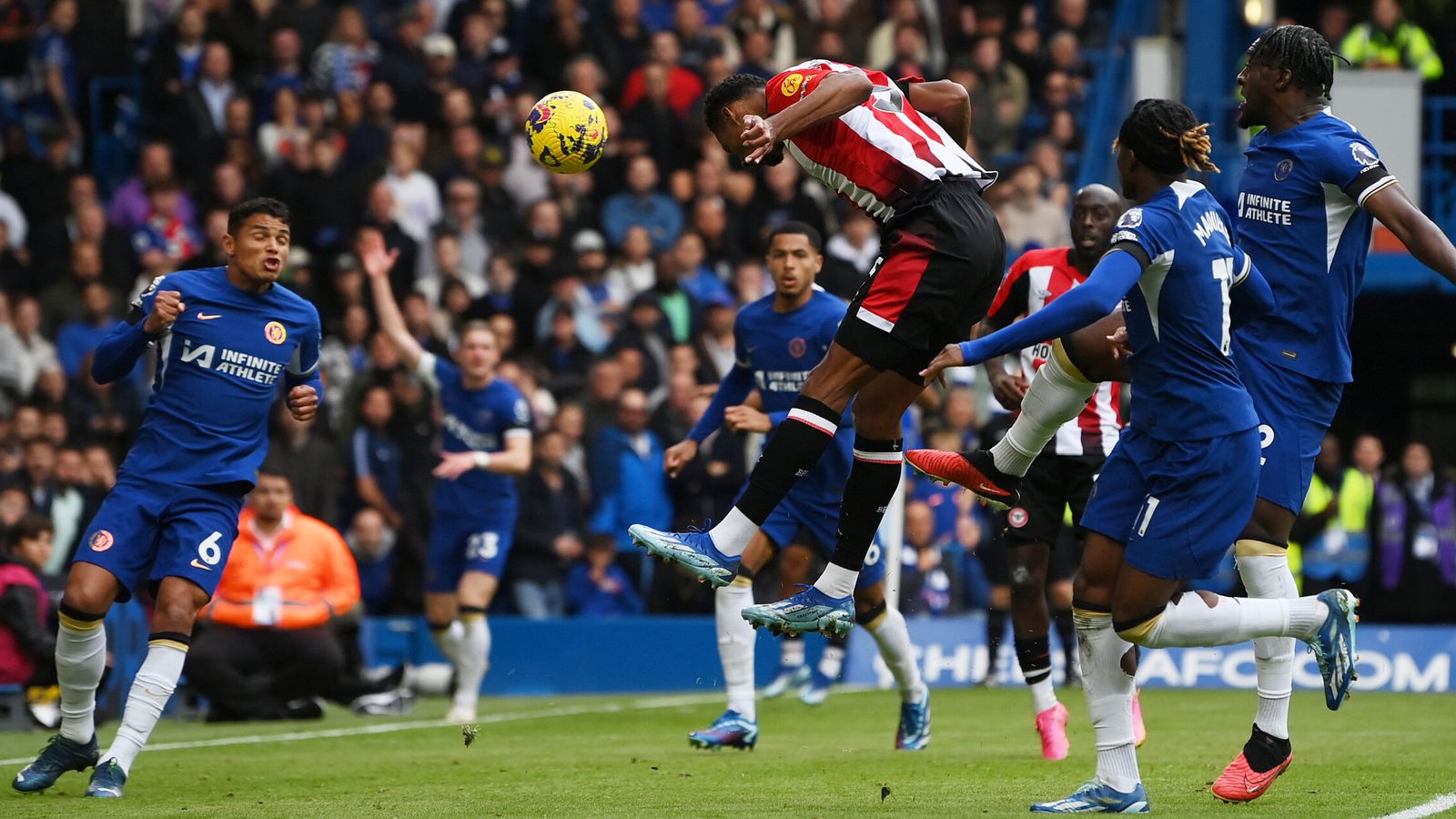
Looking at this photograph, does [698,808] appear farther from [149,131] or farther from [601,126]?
[149,131]

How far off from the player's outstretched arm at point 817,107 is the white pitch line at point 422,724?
5.73 meters

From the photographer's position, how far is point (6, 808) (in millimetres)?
8211

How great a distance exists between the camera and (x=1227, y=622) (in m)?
7.34

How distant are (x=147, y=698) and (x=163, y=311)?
5.71 ft

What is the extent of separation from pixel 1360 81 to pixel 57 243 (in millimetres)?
11825

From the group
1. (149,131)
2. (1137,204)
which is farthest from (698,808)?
(149,131)

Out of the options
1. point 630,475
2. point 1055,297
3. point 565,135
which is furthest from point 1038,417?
point 630,475

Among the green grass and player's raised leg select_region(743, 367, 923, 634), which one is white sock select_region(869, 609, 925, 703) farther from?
player's raised leg select_region(743, 367, 923, 634)

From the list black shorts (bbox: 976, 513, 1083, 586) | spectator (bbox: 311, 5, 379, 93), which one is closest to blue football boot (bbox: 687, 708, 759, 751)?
black shorts (bbox: 976, 513, 1083, 586)

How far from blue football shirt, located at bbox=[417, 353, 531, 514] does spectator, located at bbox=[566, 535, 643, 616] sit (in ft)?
8.24

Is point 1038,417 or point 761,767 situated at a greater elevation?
point 1038,417

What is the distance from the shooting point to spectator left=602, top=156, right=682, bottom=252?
18406 millimetres

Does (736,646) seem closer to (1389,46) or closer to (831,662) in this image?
(831,662)

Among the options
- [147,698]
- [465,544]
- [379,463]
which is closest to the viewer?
[147,698]
